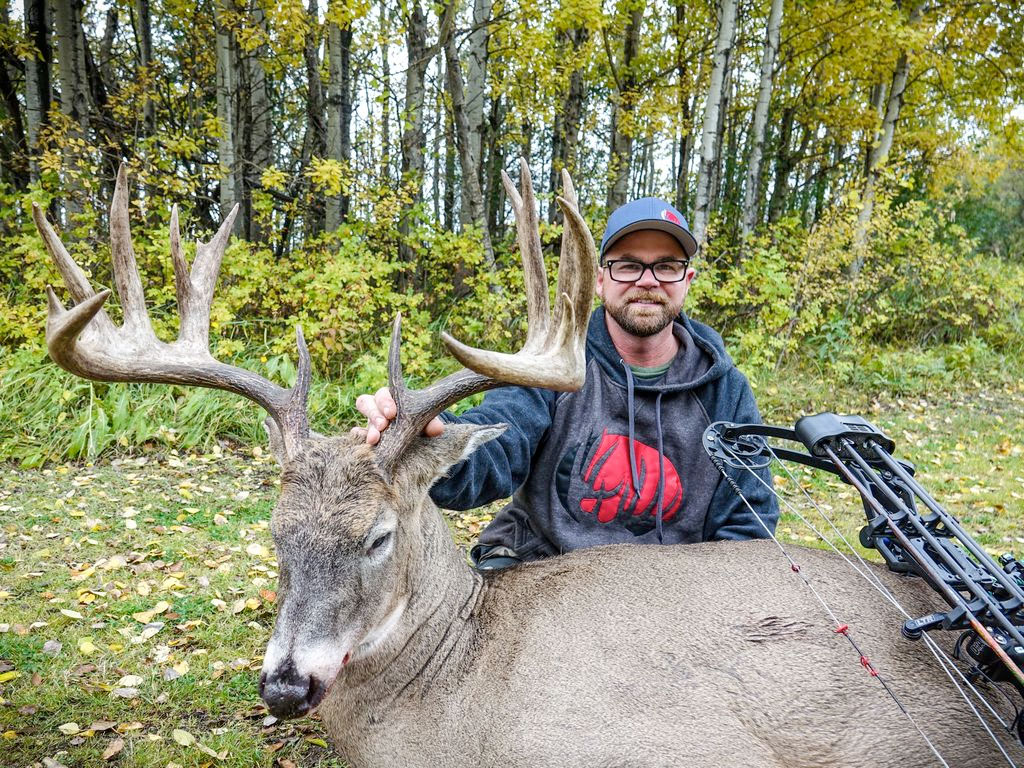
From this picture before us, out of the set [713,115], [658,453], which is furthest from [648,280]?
[713,115]

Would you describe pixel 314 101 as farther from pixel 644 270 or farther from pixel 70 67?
pixel 644 270

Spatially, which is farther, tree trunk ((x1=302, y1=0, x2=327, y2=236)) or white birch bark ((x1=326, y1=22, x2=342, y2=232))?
tree trunk ((x1=302, y1=0, x2=327, y2=236))

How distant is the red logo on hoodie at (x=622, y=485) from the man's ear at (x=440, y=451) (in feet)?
3.00

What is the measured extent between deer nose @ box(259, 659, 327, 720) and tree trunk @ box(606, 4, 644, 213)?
1221 centimetres

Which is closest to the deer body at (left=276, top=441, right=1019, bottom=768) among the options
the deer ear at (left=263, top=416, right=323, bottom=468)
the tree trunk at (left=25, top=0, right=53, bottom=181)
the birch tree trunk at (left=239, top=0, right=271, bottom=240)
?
the deer ear at (left=263, top=416, right=323, bottom=468)

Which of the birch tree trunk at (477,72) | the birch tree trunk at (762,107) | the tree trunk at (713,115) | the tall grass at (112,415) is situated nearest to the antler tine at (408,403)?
the tall grass at (112,415)

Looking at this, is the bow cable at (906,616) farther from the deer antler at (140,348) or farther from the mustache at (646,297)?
the deer antler at (140,348)

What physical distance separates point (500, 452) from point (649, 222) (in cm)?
141

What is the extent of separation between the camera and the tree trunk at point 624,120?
1332 cm

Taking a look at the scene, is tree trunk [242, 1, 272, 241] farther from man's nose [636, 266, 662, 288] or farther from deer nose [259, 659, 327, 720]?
deer nose [259, 659, 327, 720]

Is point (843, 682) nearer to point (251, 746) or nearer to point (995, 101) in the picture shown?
point (251, 746)

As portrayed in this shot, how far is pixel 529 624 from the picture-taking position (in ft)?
9.07

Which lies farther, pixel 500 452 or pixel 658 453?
pixel 658 453

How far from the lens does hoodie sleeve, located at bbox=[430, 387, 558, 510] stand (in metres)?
3.14
